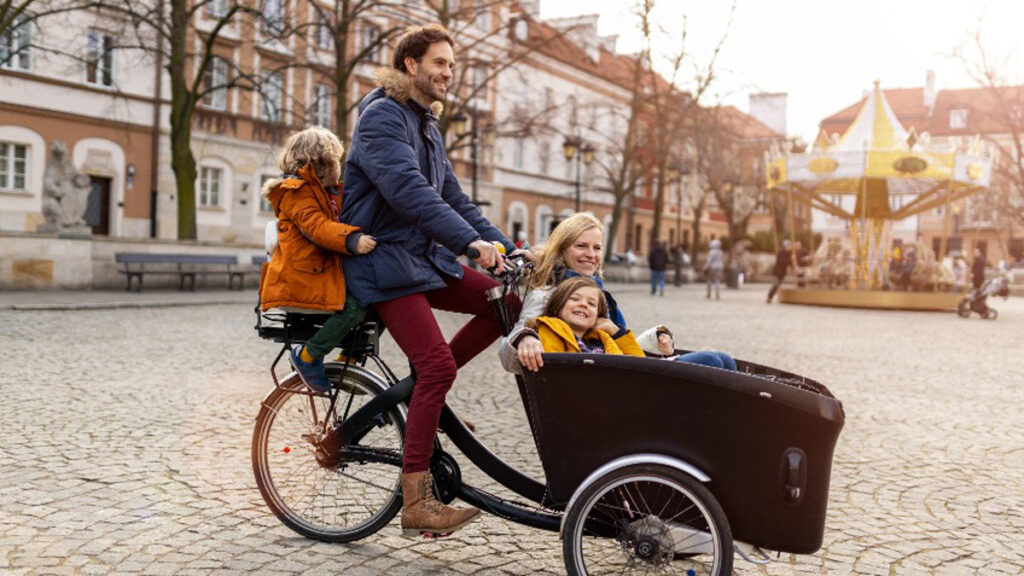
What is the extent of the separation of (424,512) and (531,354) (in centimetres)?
79

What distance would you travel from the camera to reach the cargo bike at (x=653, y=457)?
9.35ft

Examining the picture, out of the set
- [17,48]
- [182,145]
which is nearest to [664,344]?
[182,145]

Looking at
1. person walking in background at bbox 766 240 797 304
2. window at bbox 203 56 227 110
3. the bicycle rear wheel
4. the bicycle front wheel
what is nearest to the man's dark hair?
the bicycle rear wheel

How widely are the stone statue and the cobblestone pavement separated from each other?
9.69 meters

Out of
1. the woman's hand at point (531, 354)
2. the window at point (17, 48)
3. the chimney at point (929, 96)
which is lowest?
the woman's hand at point (531, 354)

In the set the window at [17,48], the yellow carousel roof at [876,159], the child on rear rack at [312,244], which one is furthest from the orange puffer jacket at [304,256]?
the window at [17,48]

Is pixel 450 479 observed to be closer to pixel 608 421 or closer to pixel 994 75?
pixel 608 421

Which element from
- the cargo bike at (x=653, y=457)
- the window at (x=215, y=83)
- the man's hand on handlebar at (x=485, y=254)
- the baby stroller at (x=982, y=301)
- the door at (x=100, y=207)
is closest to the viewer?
the cargo bike at (x=653, y=457)

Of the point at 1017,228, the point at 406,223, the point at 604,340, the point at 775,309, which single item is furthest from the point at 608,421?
the point at 1017,228

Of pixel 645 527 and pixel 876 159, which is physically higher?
pixel 876 159

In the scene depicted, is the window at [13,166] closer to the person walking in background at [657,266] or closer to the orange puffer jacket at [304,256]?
the person walking in background at [657,266]

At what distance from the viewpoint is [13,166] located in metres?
26.7

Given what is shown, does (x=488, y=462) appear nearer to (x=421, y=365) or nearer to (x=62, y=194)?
(x=421, y=365)

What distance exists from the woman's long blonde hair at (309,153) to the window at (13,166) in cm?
2635
